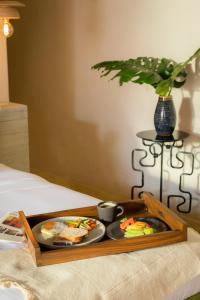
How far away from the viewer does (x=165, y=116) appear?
106 inches

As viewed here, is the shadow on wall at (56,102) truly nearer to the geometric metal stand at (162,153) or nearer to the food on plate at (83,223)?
the geometric metal stand at (162,153)

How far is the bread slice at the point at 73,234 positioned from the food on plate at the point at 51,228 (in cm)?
2

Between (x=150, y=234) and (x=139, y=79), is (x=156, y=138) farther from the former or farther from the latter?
(x=150, y=234)

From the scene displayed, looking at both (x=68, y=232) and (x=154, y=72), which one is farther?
(x=154, y=72)

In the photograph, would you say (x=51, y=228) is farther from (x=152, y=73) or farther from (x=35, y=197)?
(x=152, y=73)

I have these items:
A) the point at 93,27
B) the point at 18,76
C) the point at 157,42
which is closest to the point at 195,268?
the point at 157,42

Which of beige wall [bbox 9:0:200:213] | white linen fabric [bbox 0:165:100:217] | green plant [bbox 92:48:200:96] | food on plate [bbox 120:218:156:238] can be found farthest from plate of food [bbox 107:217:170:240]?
beige wall [bbox 9:0:200:213]

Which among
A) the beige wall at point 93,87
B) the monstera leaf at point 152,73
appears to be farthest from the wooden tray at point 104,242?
the beige wall at point 93,87

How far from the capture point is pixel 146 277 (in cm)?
123

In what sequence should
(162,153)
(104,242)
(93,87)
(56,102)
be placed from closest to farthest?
(104,242) < (162,153) < (93,87) < (56,102)

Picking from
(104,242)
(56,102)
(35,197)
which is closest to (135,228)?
(104,242)

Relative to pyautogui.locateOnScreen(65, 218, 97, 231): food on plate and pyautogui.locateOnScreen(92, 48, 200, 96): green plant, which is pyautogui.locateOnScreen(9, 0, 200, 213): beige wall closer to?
pyautogui.locateOnScreen(92, 48, 200, 96): green plant

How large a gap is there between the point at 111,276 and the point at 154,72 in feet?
5.61

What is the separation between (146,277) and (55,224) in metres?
0.37
